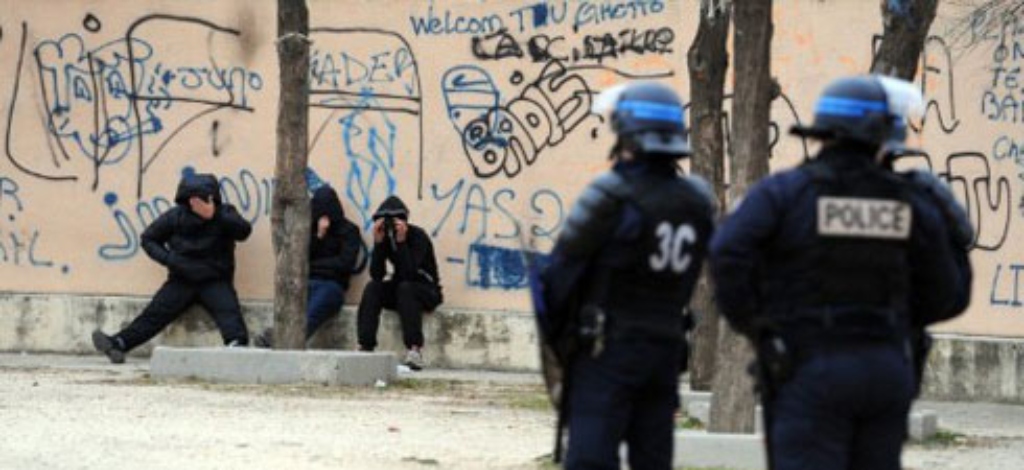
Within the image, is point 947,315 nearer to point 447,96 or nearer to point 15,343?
point 447,96

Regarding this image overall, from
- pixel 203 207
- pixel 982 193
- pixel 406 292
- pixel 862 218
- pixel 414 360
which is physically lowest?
pixel 414 360

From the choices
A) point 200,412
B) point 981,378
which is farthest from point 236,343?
point 981,378

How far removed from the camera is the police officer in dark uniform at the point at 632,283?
741cm

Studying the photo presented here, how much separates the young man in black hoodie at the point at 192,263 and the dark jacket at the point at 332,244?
1.84 feet

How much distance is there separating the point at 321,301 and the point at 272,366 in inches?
102

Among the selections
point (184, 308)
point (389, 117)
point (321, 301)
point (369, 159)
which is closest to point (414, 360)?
point (321, 301)

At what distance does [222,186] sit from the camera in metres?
18.9

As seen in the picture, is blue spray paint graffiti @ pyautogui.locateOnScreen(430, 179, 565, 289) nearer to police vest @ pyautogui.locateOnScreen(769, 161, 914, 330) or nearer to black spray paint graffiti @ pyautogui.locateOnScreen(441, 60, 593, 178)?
black spray paint graffiti @ pyautogui.locateOnScreen(441, 60, 593, 178)

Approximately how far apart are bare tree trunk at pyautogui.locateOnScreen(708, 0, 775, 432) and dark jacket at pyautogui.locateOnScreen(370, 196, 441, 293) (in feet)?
21.9

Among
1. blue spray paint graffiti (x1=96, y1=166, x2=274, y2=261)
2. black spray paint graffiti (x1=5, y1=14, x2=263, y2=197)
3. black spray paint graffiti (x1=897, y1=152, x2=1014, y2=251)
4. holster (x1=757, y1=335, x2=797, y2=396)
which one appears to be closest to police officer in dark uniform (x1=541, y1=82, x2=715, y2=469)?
holster (x1=757, y1=335, x2=797, y2=396)

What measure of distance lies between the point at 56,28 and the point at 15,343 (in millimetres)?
2630

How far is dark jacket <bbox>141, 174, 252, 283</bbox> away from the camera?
18.1 meters

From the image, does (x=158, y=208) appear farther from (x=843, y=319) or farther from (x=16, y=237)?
(x=843, y=319)

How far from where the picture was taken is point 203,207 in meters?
18.1
